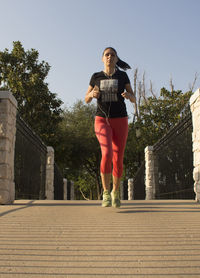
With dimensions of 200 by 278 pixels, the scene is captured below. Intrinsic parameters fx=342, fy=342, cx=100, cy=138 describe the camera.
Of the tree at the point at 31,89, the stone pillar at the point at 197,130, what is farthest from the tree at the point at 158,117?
the stone pillar at the point at 197,130

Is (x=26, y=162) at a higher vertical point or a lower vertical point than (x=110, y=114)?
lower

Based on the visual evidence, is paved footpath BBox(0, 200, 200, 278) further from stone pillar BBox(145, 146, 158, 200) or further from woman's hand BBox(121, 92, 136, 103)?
stone pillar BBox(145, 146, 158, 200)

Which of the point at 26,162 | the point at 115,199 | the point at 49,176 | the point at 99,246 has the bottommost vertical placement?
the point at 99,246

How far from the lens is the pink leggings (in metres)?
4.73

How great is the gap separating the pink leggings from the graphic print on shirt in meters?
0.29

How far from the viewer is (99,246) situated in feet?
8.96

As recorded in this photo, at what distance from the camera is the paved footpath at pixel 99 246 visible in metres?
2.17

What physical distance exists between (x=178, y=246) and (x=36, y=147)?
861cm

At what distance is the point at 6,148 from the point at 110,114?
7.27 feet

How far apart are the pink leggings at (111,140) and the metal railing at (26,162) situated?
9.72 ft

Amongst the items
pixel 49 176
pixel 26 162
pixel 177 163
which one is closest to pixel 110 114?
pixel 26 162

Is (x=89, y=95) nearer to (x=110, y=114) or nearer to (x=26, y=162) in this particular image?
(x=110, y=114)

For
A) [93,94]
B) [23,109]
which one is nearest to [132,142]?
[23,109]

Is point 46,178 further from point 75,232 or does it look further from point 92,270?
point 92,270
